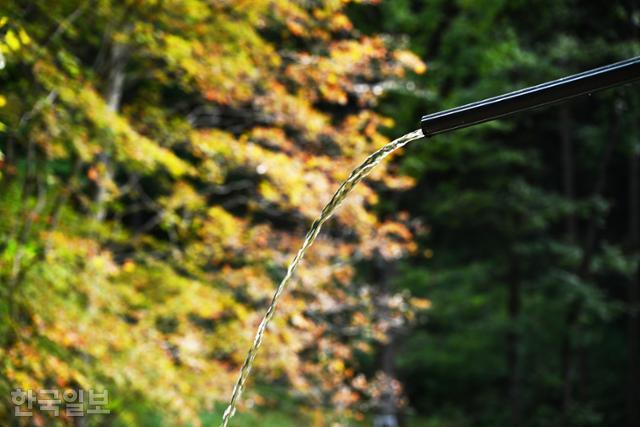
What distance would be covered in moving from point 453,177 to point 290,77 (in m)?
6.69

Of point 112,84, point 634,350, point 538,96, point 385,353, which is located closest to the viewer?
point 538,96

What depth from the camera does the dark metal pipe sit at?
1277 mm

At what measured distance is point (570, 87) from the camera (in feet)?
4.25

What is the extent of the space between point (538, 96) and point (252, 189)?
548 cm

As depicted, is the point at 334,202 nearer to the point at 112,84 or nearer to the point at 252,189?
A: the point at 112,84

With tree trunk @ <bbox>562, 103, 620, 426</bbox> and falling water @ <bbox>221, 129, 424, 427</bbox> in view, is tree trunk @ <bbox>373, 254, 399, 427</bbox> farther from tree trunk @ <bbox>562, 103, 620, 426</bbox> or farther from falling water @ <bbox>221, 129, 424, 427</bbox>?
falling water @ <bbox>221, 129, 424, 427</bbox>

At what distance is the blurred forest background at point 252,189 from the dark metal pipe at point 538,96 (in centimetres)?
223

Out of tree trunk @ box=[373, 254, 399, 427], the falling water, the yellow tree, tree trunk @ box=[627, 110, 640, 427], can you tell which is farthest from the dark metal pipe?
tree trunk @ box=[627, 110, 640, 427]

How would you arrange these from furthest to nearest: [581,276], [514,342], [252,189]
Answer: [514,342] < [581,276] < [252,189]

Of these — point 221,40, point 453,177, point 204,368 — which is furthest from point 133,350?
point 453,177

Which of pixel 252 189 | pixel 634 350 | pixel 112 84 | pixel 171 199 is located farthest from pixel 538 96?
pixel 634 350

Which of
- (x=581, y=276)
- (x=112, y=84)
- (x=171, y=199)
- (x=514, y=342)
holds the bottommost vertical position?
(x=171, y=199)

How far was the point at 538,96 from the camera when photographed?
51.9 inches

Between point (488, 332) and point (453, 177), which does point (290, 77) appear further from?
point (488, 332)
